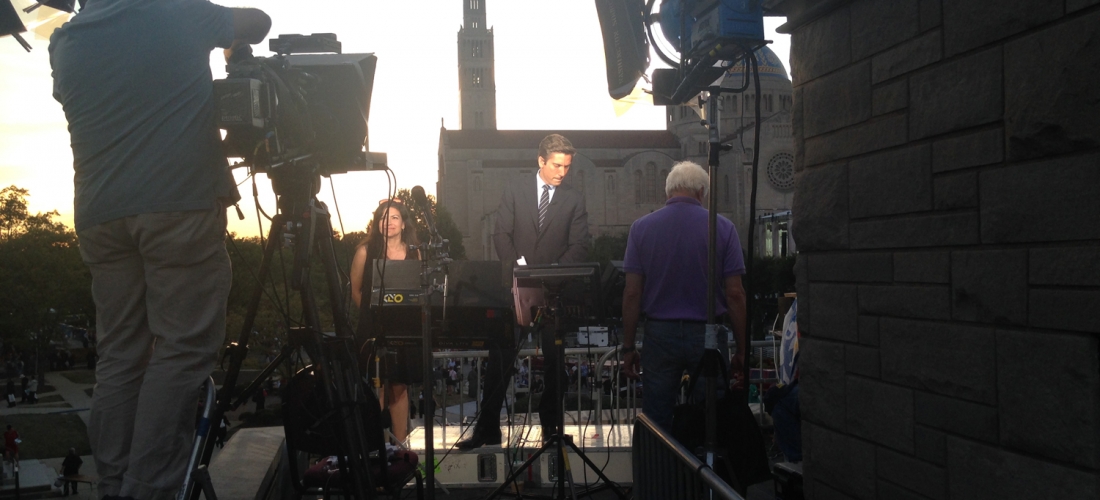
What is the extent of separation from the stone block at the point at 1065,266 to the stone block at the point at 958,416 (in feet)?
0.84

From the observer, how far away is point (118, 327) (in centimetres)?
266

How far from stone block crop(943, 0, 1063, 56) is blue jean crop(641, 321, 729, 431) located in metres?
2.25

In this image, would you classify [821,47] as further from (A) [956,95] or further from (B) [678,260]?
(B) [678,260]

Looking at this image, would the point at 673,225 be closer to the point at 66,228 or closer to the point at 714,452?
the point at 714,452

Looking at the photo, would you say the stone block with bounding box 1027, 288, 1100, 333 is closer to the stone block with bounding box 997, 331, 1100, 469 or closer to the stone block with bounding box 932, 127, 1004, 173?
the stone block with bounding box 997, 331, 1100, 469

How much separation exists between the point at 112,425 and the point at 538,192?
361cm

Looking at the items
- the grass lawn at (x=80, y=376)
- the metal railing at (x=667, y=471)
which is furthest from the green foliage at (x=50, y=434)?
the metal railing at (x=667, y=471)

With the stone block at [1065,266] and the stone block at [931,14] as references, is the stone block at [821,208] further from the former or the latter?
the stone block at [1065,266]

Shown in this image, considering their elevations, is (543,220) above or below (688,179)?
below

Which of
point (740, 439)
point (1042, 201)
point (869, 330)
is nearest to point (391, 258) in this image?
point (740, 439)

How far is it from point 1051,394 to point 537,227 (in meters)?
4.03

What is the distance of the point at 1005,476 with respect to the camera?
2184 millimetres

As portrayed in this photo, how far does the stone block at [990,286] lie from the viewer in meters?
2.12

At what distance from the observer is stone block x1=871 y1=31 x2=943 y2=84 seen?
2404 mm
